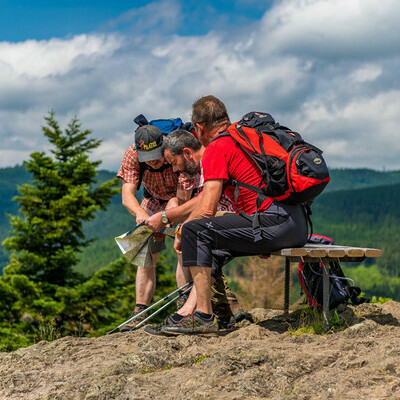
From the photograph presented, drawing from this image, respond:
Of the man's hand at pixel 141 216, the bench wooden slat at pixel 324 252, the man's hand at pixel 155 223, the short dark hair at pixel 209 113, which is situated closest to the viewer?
the bench wooden slat at pixel 324 252

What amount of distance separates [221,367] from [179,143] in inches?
81.7

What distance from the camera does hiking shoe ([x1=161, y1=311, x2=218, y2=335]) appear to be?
14.5 feet

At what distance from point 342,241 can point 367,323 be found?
176404 millimetres

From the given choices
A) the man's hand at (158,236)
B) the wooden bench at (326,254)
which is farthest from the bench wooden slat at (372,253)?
the man's hand at (158,236)

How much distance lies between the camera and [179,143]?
4773 millimetres

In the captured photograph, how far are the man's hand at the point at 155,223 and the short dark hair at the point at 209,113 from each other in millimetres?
1038

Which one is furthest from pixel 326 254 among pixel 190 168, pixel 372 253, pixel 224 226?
pixel 190 168

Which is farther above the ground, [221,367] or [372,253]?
[372,253]

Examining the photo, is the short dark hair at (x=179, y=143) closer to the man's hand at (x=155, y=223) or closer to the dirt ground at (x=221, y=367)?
the man's hand at (x=155, y=223)

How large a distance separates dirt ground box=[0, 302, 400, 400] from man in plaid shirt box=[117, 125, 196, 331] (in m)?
0.98

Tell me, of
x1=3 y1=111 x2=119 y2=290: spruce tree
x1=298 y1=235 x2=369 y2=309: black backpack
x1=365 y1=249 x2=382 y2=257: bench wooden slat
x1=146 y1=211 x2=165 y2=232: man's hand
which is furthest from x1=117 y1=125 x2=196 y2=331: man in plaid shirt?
x1=3 y1=111 x2=119 y2=290: spruce tree

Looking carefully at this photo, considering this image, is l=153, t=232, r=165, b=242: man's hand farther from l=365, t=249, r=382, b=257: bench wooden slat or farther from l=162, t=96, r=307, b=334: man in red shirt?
l=365, t=249, r=382, b=257: bench wooden slat

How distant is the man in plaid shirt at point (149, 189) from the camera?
5.37m

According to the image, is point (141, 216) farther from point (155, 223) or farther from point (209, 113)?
point (209, 113)
